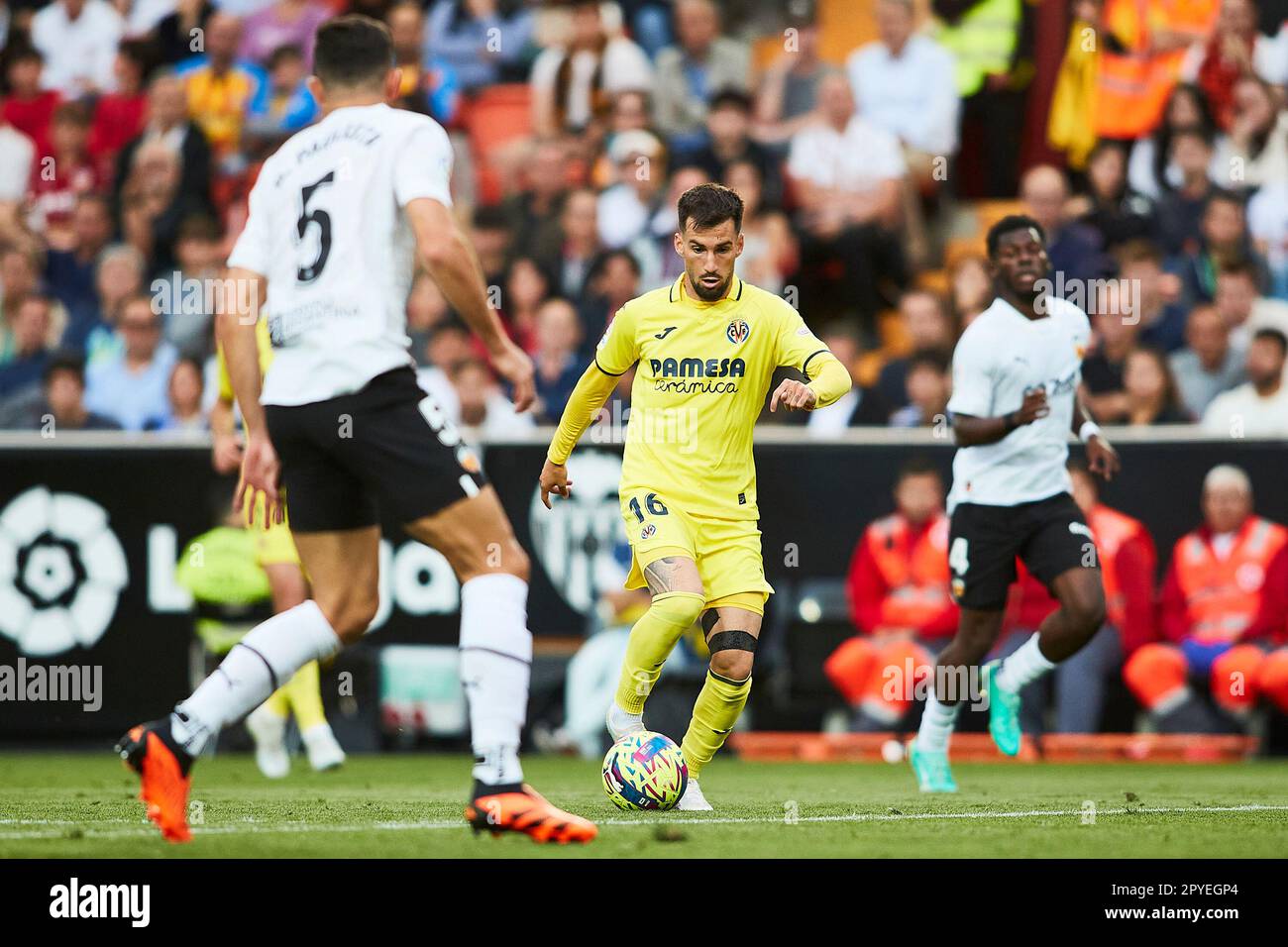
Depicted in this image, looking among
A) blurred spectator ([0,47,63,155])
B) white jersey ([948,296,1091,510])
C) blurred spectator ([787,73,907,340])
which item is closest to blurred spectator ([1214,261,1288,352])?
blurred spectator ([787,73,907,340])

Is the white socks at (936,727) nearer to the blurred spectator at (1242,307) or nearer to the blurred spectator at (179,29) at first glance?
the blurred spectator at (1242,307)

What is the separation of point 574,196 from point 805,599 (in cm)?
427

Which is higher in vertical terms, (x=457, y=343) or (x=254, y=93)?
(x=254, y=93)

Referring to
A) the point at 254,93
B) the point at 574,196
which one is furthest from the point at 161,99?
the point at 574,196

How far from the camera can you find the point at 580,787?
954cm

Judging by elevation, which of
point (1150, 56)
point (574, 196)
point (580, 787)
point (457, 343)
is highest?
point (1150, 56)

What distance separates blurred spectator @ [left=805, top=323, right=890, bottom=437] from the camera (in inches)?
527

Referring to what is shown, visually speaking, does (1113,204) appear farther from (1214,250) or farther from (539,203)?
(539,203)

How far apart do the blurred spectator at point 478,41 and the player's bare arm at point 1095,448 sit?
28.7 feet

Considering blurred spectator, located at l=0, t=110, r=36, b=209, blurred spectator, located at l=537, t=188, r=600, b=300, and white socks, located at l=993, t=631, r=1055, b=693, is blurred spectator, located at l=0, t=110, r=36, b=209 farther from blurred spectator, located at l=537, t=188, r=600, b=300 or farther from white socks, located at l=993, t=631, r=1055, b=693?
white socks, located at l=993, t=631, r=1055, b=693

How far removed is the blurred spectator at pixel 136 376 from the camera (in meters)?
14.6

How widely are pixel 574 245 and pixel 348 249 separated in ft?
29.9
